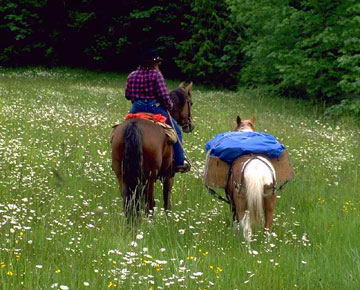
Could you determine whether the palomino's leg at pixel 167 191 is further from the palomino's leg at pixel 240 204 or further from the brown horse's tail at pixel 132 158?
the palomino's leg at pixel 240 204

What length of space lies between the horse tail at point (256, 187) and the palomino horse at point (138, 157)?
124cm

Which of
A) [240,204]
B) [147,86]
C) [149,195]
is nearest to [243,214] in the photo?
[240,204]

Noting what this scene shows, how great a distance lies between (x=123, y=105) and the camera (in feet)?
70.6

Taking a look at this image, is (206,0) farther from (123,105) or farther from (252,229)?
(252,229)

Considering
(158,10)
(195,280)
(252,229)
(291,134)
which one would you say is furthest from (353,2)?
(158,10)

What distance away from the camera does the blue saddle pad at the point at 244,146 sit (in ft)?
24.8

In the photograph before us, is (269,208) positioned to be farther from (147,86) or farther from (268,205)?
(147,86)

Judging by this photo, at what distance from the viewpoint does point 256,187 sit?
6965mm

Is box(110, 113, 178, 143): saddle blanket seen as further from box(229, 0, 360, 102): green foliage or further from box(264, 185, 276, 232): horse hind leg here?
box(229, 0, 360, 102): green foliage

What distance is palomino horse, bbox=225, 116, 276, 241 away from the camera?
22.9 ft

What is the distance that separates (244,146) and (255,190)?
78 cm

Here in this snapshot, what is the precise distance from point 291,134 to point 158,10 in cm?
2881

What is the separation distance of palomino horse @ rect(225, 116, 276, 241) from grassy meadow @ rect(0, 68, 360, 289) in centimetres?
19

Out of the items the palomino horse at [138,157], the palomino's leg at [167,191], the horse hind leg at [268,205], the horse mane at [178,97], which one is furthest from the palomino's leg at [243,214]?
the horse mane at [178,97]
